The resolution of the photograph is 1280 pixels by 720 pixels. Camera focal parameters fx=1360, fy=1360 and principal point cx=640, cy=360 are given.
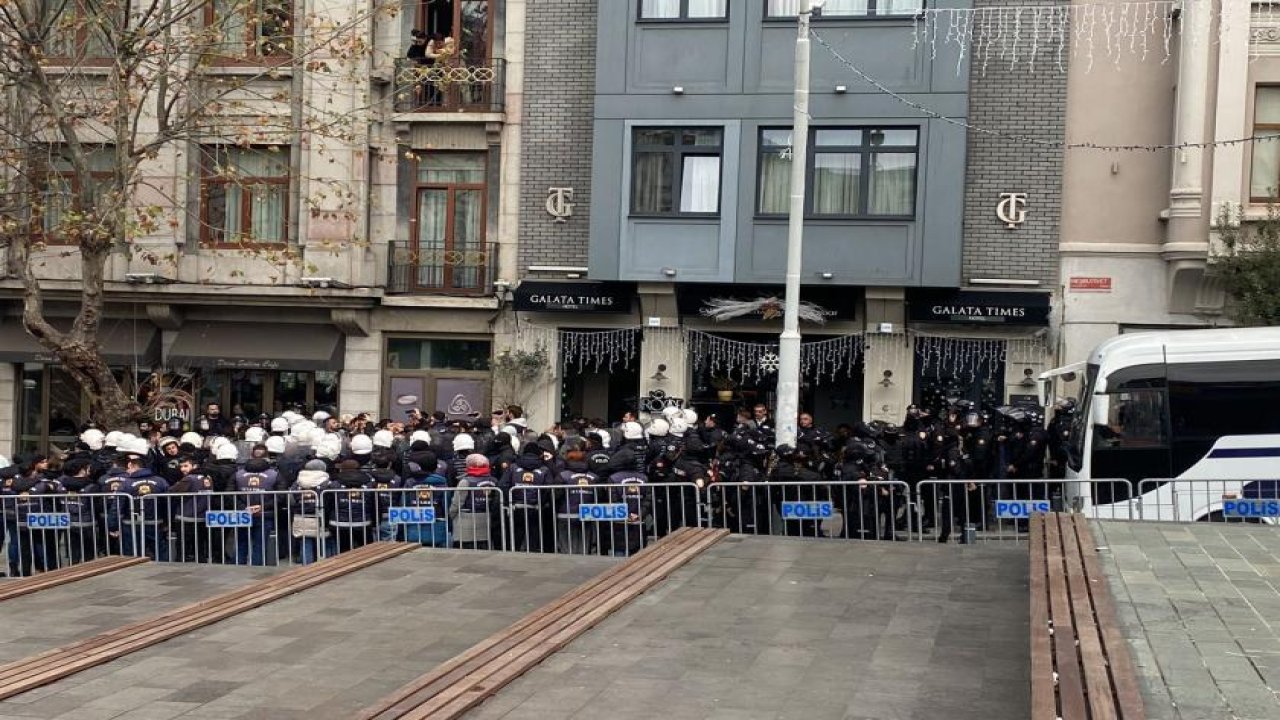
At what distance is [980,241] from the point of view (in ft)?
73.8

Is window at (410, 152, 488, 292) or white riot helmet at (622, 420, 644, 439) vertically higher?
window at (410, 152, 488, 292)

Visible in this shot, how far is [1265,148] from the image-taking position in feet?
69.2

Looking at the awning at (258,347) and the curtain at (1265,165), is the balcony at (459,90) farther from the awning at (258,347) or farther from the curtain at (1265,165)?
the curtain at (1265,165)

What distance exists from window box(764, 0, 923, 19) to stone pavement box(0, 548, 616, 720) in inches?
534

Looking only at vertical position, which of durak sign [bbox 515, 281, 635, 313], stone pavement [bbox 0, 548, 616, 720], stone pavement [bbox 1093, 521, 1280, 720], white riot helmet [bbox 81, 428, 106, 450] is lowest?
stone pavement [bbox 0, 548, 616, 720]

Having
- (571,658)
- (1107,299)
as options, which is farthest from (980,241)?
(571,658)

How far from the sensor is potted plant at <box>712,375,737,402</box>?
78.0 feet

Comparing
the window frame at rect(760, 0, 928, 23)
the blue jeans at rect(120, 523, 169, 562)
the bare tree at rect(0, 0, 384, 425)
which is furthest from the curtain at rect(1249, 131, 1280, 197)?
the blue jeans at rect(120, 523, 169, 562)

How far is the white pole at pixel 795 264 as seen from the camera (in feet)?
52.0

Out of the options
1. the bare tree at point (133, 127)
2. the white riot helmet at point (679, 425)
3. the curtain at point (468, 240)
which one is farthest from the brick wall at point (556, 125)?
the white riot helmet at point (679, 425)

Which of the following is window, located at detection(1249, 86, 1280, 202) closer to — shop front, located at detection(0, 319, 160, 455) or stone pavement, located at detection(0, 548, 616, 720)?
stone pavement, located at detection(0, 548, 616, 720)

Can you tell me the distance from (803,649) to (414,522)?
6.44m

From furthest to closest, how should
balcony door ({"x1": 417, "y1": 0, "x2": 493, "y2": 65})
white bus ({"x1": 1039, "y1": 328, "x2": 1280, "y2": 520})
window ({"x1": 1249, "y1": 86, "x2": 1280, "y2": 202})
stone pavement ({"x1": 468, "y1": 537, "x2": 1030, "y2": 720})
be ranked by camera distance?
balcony door ({"x1": 417, "y1": 0, "x2": 493, "y2": 65}) < window ({"x1": 1249, "y1": 86, "x2": 1280, "y2": 202}) < white bus ({"x1": 1039, "y1": 328, "x2": 1280, "y2": 520}) < stone pavement ({"x1": 468, "y1": 537, "x2": 1030, "y2": 720})

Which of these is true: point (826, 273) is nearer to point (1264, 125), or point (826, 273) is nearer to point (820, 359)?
point (820, 359)
